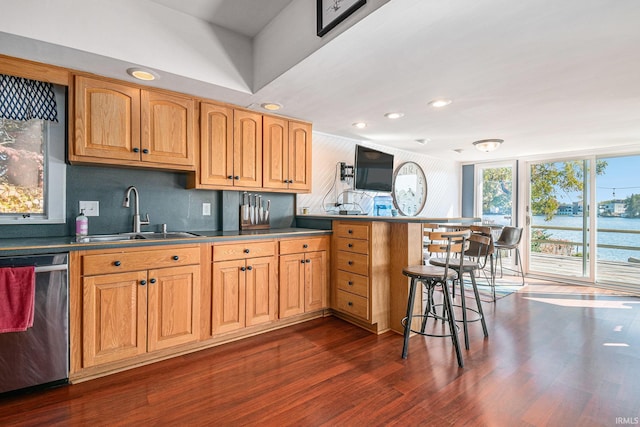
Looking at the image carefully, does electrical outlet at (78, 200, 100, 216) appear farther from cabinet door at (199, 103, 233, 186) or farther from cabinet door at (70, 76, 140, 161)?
cabinet door at (199, 103, 233, 186)

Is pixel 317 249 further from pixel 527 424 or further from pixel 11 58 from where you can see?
pixel 11 58

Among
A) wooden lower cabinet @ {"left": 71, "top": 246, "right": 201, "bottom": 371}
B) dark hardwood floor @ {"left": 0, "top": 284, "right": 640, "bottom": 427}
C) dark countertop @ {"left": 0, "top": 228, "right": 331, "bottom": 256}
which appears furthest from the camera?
wooden lower cabinet @ {"left": 71, "top": 246, "right": 201, "bottom": 371}

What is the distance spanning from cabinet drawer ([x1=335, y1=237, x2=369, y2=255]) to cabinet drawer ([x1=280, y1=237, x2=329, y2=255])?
15 centimetres

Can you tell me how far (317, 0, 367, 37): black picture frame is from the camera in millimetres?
1617

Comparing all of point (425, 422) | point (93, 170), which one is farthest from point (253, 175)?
point (425, 422)

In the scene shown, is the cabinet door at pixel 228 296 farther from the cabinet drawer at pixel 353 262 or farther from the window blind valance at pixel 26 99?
the window blind valance at pixel 26 99

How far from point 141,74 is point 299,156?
1634mm

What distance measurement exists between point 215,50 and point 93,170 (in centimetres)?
139

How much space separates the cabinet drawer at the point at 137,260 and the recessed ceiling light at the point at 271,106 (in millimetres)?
1449

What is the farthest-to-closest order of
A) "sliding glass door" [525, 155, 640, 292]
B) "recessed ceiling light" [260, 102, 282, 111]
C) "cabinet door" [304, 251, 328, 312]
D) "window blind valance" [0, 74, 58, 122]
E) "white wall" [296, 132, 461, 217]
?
"sliding glass door" [525, 155, 640, 292]
"white wall" [296, 132, 461, 217]
"cabinet door" [304, 251, 328, 312]
"recessed ceiling light" [260, 102, 282, 111]
"window blind valance" [0, 74, 58, 122]

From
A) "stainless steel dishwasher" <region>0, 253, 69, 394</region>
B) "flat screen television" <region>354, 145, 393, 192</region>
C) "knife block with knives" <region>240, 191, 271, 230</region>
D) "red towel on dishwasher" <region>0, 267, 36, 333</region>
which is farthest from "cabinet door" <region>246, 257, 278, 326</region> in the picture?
"flat screen television" <region>354, 145, 393, 192</region>

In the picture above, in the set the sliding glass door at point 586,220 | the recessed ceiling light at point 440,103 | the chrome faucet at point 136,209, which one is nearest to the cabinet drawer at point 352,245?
the recessed ceiling light at point 440,103

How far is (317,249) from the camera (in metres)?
3.12

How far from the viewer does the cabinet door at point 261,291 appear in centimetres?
268
